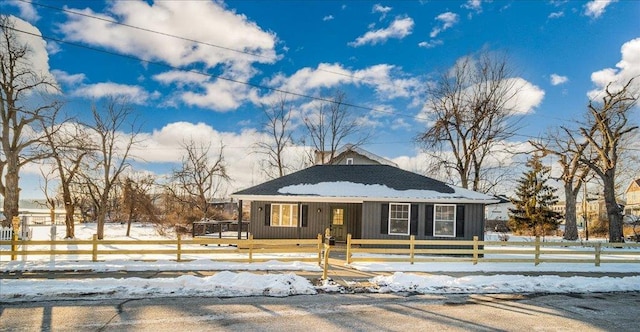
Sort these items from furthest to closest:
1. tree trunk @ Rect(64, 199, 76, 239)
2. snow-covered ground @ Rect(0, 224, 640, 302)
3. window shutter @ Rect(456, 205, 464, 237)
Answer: tree trunk @ Rect(64, 199, 76, 239)
window shutter @ Rect(456, 205, 464, 237)
snow-covered ground @ Rect(0, 224, 640, 302)

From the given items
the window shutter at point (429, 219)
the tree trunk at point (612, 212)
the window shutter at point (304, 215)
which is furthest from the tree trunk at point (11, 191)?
the tree trunk at point (612, 212)

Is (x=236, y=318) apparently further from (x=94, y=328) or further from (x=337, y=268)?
(x=337, y=268)

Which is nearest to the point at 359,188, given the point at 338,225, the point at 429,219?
the point at 338,225

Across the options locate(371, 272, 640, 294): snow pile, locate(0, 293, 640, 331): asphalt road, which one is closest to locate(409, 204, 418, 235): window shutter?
locate(371, 272, 640, 294): snow pile

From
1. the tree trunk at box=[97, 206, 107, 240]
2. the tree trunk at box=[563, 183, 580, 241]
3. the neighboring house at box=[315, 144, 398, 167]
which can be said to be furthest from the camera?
the tree trunk at box=[563, 183, 580, 241]

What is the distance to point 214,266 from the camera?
11.7 meters

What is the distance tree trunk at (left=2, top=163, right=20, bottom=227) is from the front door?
50.5ft

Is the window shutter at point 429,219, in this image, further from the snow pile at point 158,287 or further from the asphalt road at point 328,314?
the snow pile at point 158,287

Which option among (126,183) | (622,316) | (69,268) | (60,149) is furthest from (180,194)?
(622,316)

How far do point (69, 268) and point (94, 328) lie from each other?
20.1 feet

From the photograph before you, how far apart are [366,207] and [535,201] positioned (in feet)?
75.4

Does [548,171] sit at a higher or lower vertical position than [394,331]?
higher

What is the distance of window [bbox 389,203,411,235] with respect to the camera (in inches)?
662

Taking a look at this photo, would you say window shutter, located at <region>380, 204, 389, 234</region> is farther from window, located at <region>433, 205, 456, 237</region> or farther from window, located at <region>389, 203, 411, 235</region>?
window, located at <region>433, 205, 456, 237</region>
